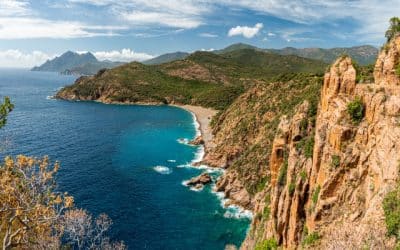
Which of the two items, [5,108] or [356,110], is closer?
[5,108]

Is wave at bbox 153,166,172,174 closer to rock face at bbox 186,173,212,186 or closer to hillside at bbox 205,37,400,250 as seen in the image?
rock face at bbox 186,173,212,186

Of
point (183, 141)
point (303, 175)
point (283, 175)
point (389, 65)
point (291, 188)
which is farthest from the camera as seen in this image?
point (183, 141)

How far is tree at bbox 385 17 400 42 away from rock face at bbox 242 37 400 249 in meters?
2.57

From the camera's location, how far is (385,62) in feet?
106

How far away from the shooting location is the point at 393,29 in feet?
115

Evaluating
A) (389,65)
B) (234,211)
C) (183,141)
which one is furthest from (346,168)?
(183,141)

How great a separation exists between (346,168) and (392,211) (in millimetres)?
10004

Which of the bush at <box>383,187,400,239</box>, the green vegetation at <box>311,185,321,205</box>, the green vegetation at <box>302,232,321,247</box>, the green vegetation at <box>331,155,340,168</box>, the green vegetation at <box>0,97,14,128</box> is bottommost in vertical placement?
the green vegetation at <box>302,232,321,247</box>

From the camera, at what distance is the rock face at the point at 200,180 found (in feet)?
298

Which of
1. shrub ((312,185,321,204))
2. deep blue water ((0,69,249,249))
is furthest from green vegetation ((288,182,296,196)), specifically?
deep blue water ((0,69,249,249))

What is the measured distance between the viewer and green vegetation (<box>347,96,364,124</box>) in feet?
107

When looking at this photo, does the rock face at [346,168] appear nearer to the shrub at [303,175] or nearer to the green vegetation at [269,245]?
the shrub at [303,175]

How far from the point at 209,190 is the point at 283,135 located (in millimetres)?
37850

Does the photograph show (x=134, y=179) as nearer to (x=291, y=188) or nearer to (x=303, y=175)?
(x=291, y=188)
